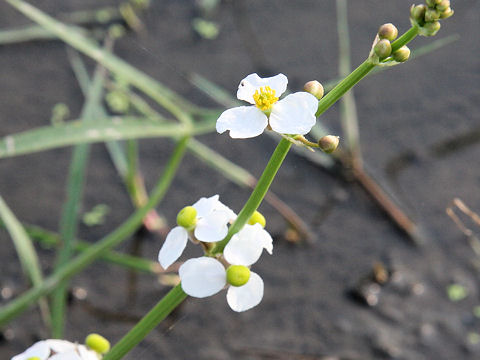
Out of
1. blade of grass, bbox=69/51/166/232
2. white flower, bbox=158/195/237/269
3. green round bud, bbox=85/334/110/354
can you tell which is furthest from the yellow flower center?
blade of grass, bbox=69/51/166/232

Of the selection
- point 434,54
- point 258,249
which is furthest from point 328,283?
point 258,249

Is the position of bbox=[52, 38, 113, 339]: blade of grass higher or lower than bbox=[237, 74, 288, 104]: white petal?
higher

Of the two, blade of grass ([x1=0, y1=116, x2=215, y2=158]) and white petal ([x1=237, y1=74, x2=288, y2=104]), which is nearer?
white petal ([x1=237, y1=74, x2=288, y2=104])

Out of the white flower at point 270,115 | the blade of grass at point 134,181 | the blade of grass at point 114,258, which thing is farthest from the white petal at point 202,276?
the blade of grass at point 134,181

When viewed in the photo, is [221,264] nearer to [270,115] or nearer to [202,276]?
[202,276]

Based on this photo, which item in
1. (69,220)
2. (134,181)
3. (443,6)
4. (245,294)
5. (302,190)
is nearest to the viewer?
(443,6)

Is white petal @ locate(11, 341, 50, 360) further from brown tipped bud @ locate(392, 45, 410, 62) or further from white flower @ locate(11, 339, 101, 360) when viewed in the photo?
brown tipped bud @ locate(392, 45, 410, 62)

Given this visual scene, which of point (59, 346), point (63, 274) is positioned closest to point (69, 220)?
point (63, 274)

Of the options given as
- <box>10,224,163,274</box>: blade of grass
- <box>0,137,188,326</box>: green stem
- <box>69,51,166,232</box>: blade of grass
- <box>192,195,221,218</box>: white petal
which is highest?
<box>69,51,166,232</box>: blade of grass

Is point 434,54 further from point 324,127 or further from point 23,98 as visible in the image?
point 23,98
